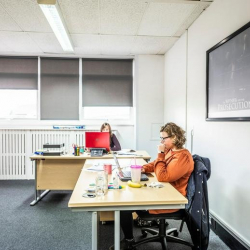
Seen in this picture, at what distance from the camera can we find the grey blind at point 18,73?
4.57m

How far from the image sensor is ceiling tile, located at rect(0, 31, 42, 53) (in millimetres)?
3586

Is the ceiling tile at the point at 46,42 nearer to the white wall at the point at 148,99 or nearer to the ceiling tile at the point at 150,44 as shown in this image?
the ceiling tile at the point at 150,44

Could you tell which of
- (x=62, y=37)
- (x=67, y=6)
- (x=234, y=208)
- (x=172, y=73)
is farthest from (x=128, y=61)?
(x=234, y=208)

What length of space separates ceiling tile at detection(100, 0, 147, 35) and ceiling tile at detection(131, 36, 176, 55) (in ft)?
1.15

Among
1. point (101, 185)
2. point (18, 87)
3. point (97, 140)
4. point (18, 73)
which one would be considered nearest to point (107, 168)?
point (101, 185)

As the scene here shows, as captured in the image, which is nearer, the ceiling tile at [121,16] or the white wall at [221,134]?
the white wall at [221,134]

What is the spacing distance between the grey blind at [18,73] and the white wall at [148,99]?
2.09 m

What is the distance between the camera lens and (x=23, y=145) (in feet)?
14.6

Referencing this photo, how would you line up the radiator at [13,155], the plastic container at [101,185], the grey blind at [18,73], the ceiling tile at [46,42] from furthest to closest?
the grey blind at [18,73], the radiator at [13,155], the ceiling tile at [46,42], the plastic container at [101,185]

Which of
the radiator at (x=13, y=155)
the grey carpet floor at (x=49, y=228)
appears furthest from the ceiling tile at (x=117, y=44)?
the grey carpet floor at (x=49, y=228)

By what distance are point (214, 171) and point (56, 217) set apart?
6.40 ft

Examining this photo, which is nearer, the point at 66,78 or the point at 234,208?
the point at 234,208

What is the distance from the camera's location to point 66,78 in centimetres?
467

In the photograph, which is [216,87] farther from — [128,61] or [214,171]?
[128,61]
